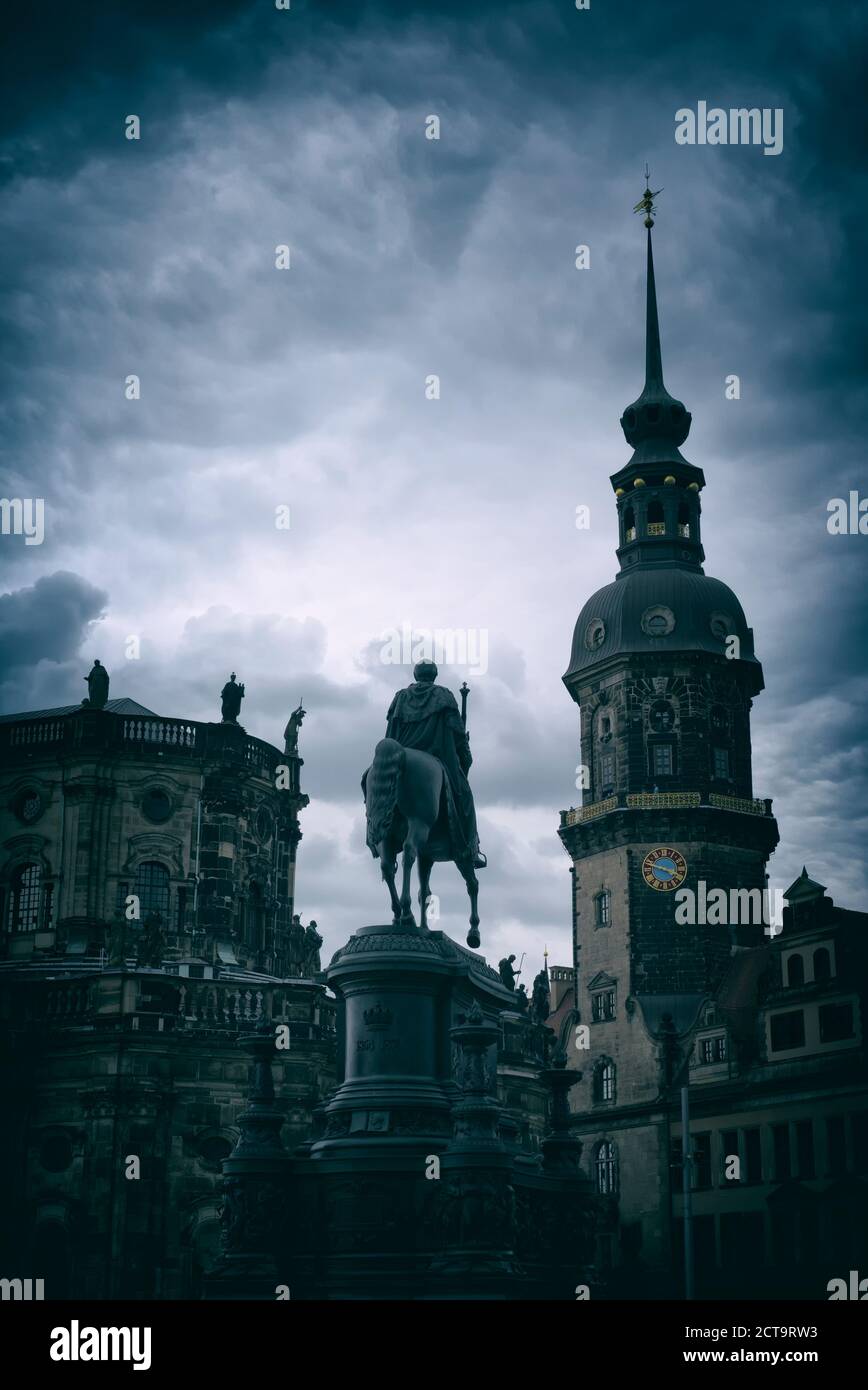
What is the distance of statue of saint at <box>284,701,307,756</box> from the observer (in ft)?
224

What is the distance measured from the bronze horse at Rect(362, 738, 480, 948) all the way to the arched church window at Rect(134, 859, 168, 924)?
37.9 metres

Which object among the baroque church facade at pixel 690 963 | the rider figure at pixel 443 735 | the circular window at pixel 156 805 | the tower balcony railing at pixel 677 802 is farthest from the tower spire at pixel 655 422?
the rider figure at pixel 443 735

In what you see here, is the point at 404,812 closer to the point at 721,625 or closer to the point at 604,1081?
the point at 604,1081

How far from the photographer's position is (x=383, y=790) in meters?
22.9

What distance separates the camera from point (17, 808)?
61.3 m

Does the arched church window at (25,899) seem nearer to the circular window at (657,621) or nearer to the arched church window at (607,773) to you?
the arched church window at (607,773)

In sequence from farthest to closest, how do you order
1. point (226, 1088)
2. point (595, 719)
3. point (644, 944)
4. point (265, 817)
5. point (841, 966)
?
1. point (595, 719)
2. point (644, 944)
3. point (265, 817)
4. point (841, 966)
5. point (226, 1088)

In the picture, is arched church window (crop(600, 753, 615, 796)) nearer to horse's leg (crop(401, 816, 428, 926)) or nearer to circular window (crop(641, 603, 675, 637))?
circular window (crop(641, 603, 675, 637))

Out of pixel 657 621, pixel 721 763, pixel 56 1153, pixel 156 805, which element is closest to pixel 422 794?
pixel 56 1153

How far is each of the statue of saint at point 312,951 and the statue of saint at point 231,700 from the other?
859 cm
